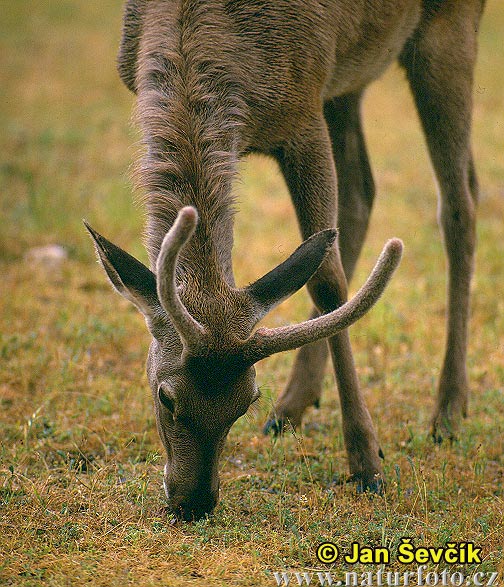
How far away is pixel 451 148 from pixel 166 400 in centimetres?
273

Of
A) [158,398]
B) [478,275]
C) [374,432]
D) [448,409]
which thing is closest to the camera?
[158,398]

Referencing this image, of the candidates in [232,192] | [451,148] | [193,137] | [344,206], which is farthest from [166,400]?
[451,148]

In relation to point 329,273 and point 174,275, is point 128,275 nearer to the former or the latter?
point 174,275

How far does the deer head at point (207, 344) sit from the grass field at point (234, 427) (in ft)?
0.81

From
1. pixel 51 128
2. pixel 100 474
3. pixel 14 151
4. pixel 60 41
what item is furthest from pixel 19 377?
pixel 60 41

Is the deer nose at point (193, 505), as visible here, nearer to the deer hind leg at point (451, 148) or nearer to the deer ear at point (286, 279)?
the deer ear at point (286, 279)

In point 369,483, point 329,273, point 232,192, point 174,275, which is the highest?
point 232,192

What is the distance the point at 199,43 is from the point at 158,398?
5.60 ft

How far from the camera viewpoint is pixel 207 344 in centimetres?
379

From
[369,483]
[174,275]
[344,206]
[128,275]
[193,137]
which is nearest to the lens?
[174,275]

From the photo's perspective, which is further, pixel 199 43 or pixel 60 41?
pixel 60 41

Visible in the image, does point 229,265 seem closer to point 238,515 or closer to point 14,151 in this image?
point 238,515

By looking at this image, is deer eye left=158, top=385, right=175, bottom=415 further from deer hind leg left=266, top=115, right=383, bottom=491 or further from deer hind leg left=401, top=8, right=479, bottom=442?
deer hind leg left=401, top=8, right=479, bottom=442

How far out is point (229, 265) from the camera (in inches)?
166
